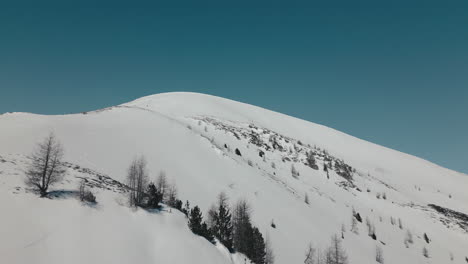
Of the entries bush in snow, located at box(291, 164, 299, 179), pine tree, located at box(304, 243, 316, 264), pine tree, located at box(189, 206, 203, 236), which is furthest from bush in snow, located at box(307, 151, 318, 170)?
pine tree, located at box(189, 206, 203, 236)

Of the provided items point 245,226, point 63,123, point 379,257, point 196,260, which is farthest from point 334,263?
point 63,123

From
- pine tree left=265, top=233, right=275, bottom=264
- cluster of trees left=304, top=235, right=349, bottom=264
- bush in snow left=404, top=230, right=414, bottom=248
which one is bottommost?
bush in snow left=404, top=230, right=414, bottom=248

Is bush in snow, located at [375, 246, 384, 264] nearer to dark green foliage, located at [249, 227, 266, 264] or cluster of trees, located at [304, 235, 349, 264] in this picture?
cluster of trees, located at [304, 235, 349, 264]

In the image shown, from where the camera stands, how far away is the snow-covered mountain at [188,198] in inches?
694

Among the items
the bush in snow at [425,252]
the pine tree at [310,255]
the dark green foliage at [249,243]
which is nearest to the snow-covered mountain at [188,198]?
the pine tree at [310,255]

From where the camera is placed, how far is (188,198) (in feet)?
120

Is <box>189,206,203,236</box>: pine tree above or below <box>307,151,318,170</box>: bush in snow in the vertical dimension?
below

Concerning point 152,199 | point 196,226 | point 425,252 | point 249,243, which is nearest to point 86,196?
point 152,199

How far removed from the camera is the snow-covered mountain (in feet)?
57.8

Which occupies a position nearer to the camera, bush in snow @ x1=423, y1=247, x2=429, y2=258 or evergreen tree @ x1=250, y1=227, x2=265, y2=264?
evergreen tree @ x1=250, y1=227, x2=265, y2=264

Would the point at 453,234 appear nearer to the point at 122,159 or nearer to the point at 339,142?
the point at 122,159

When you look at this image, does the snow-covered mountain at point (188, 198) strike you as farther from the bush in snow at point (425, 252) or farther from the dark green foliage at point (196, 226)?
the bush in snow at point (425, 252)

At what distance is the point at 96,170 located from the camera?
101ft

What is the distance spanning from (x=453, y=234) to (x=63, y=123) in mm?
87847
